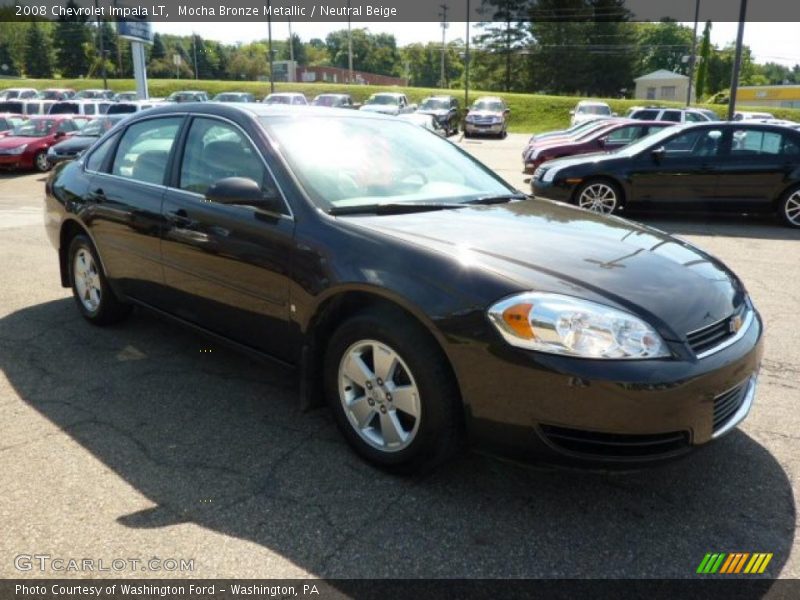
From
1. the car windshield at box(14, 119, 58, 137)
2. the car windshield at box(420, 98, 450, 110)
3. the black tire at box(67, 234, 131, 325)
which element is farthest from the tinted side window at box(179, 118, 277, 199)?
the car windshield at box(420, 98, 450, 110)

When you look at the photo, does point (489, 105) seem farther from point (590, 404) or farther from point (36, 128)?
point (590, 404)

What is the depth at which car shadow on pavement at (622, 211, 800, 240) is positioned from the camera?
916cm

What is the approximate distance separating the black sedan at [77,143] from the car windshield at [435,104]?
1839 centimetres

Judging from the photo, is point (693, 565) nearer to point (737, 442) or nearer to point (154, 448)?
point (737, 442)

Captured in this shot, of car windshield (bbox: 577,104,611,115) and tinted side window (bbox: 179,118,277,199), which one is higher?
car windshield (bbox: 577,104,611,115)

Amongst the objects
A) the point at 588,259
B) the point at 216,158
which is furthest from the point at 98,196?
the point at 588,259

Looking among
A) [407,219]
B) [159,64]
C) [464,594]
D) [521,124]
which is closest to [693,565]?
[464,594]

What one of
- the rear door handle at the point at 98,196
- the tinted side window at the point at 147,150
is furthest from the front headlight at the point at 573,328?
the rear door handle at the point at 98,196

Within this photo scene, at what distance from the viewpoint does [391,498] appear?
2.74 m

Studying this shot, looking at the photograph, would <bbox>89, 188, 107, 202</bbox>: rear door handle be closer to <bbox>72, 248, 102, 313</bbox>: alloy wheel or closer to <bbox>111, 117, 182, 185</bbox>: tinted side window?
<bbox>111, 117, 182, 185</bbox>: tinted side window

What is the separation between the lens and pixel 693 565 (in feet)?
7.74

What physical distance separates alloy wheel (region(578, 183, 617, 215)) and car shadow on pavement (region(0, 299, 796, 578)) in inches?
281

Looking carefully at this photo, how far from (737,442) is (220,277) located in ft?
8.98

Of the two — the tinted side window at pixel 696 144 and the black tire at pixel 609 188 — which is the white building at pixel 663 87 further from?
the black tire at pixel 609 188
